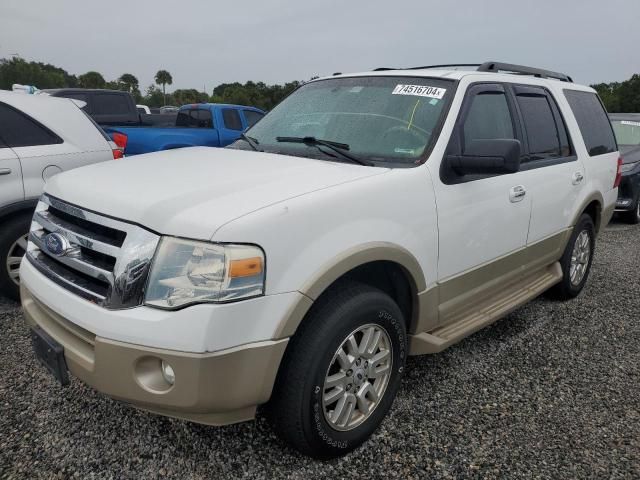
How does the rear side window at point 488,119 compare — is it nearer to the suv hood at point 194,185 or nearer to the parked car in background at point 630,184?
the suv hood at point 194,185

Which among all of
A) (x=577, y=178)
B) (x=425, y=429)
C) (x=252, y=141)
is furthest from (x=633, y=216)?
(x=252, y=141)

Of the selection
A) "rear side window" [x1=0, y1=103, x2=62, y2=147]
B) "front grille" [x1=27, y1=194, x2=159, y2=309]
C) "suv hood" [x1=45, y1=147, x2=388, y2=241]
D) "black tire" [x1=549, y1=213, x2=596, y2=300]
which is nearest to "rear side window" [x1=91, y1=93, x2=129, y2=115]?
"rear side window" [x1=0, y1=103, x2=62, y2=147]

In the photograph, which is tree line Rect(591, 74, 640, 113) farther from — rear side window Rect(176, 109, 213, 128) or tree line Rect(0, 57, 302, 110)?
rear side window Rect(176, 109, 213, 128)

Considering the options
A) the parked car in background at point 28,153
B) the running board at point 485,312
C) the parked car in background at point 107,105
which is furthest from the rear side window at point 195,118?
the running board at point 485,312

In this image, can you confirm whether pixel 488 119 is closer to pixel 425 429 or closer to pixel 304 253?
pixel 304 253

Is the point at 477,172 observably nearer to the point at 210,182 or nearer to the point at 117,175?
the point at 210,182

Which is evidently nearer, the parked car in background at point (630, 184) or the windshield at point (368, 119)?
the windshield at point (368, 119)

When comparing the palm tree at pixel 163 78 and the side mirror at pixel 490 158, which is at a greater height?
the palm tree at pixel 163 78

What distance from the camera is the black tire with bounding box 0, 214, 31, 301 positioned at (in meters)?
3.80

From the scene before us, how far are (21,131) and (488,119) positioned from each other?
3572 mm

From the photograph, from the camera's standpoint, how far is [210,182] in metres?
2.21

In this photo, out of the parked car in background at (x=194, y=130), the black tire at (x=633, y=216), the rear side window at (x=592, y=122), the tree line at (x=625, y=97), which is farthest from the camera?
the tree line at (x=625, y=97)

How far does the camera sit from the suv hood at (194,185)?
1.89m

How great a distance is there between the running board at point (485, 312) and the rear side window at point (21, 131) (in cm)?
339
